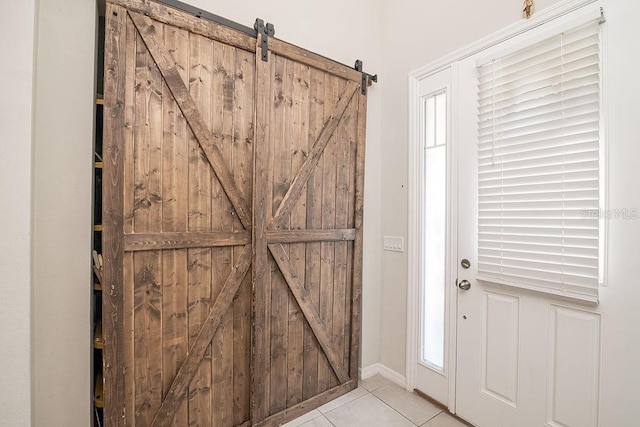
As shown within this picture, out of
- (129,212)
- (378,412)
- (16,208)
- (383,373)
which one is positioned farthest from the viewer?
(383,373)

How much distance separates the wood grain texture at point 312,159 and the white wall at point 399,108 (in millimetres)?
435

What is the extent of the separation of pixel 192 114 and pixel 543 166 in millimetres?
2008

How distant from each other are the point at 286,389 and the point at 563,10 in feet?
9.28

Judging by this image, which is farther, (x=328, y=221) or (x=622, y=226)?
(x=328, y=221)

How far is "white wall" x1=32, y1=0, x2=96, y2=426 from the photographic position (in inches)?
49.2

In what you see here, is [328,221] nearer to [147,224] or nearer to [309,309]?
[309,309]

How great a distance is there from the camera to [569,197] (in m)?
1.38

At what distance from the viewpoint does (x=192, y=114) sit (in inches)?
60.7

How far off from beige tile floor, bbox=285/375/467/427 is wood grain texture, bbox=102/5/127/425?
1.14 metres

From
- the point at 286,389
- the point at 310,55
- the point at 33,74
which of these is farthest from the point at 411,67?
the point at 286,389

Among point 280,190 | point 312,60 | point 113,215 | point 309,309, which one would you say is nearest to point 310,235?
point 280,190

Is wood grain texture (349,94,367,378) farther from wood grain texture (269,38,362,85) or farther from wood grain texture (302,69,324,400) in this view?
wood grain texture (302,69,324,400)

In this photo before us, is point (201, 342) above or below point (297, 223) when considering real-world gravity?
below

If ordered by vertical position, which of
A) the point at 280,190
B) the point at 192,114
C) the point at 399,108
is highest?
the point at 399,108
